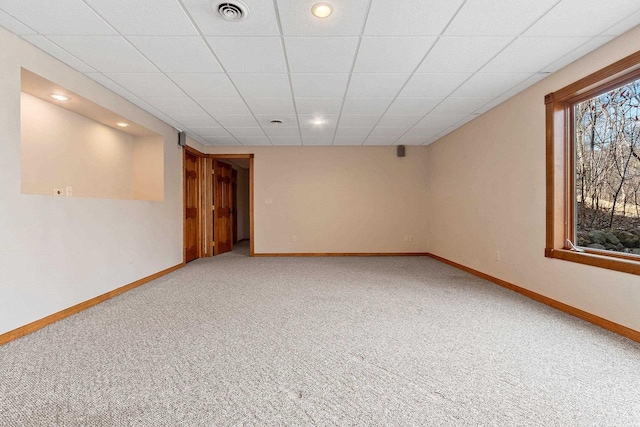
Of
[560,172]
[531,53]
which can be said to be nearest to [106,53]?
[531,53]

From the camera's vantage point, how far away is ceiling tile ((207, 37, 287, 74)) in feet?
8.00

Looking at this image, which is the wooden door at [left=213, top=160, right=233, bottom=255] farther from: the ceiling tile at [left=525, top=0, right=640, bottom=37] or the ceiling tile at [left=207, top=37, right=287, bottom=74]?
the ceiling tile at [left=525, top=0, right=640, bottom=37]

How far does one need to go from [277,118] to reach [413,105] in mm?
1975

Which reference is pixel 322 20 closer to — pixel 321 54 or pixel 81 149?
pixel 321 54

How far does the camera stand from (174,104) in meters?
3.86

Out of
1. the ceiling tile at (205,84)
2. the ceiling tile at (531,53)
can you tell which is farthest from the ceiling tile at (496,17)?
the ceiling tile at (205,84)

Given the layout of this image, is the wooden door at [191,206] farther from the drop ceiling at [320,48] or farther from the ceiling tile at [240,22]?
the ceiling tile at [240,22]

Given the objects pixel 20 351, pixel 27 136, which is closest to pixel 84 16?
pixel 27 136

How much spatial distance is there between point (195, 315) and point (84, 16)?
99.7 inches

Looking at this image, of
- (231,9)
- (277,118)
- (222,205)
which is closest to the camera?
(231,9)

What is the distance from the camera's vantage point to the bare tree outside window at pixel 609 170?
2502mm

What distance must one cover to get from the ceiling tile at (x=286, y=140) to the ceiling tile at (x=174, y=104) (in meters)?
1.78

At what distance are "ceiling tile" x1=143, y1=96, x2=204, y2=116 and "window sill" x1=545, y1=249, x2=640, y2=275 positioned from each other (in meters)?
4.49

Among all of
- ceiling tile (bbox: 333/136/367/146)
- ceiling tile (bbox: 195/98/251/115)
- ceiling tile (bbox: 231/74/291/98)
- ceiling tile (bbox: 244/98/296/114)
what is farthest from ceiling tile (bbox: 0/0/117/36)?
ceiling tile (bbox: 333/136/367/146)
